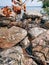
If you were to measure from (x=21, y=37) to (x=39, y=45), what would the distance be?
81 cm

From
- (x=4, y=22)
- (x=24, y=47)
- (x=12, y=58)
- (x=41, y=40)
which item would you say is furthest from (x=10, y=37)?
(x=4, y=22)

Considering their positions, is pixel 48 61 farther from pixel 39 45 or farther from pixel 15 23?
pixel 15 23

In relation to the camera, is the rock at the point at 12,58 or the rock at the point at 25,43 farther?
the rock at the point at 25,43

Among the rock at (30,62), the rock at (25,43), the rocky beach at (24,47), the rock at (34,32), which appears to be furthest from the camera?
the rock at (34,32)

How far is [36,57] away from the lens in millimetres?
7891

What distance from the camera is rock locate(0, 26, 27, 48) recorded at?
26.9ft

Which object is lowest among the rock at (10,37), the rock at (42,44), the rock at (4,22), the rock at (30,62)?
the rock at (30,62)

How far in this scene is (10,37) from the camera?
27.5 feet

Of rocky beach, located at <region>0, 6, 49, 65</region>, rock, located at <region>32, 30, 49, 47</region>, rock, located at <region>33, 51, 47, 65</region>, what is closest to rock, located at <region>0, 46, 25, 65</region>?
rocky beach, located at <region>0, 6, 49, 65</region>

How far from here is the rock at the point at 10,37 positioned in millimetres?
8203

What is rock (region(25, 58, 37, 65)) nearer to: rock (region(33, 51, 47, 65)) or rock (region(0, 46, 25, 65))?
rock (region(33, 51, 47, 65))

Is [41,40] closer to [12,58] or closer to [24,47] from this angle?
[24,47]

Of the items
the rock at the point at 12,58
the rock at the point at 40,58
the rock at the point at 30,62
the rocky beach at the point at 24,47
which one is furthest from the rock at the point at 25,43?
the rock at the point at 12,58

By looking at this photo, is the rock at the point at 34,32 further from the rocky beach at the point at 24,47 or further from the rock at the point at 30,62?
the rock at the point at 30,62
